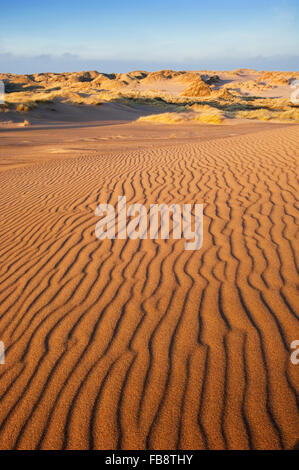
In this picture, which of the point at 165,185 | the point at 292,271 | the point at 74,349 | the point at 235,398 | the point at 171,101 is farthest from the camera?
the point at 171,101

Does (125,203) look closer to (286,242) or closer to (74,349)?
(286,242)

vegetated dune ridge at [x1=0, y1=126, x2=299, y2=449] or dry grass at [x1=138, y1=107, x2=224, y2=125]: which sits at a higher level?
dry grass at [x1=138, y1=107, x2=224, y2=125]

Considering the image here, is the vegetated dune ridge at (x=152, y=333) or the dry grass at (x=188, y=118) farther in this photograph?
the dry grass at (x=188, y=118)

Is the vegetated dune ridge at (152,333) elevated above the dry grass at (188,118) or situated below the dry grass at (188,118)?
below

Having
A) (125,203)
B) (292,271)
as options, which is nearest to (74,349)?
(292,271)

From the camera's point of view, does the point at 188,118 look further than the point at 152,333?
Yes

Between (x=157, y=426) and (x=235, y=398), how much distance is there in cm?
52

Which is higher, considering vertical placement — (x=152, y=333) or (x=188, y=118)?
(x=188, y=118)

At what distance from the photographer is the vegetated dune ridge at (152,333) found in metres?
2.14

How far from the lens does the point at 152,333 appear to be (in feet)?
9.51

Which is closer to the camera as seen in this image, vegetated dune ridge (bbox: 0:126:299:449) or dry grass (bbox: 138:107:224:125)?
vegetated dune ridge (bbox: 0:126:299:449)

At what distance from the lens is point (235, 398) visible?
2.26 m

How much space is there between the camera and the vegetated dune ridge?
2145mm
